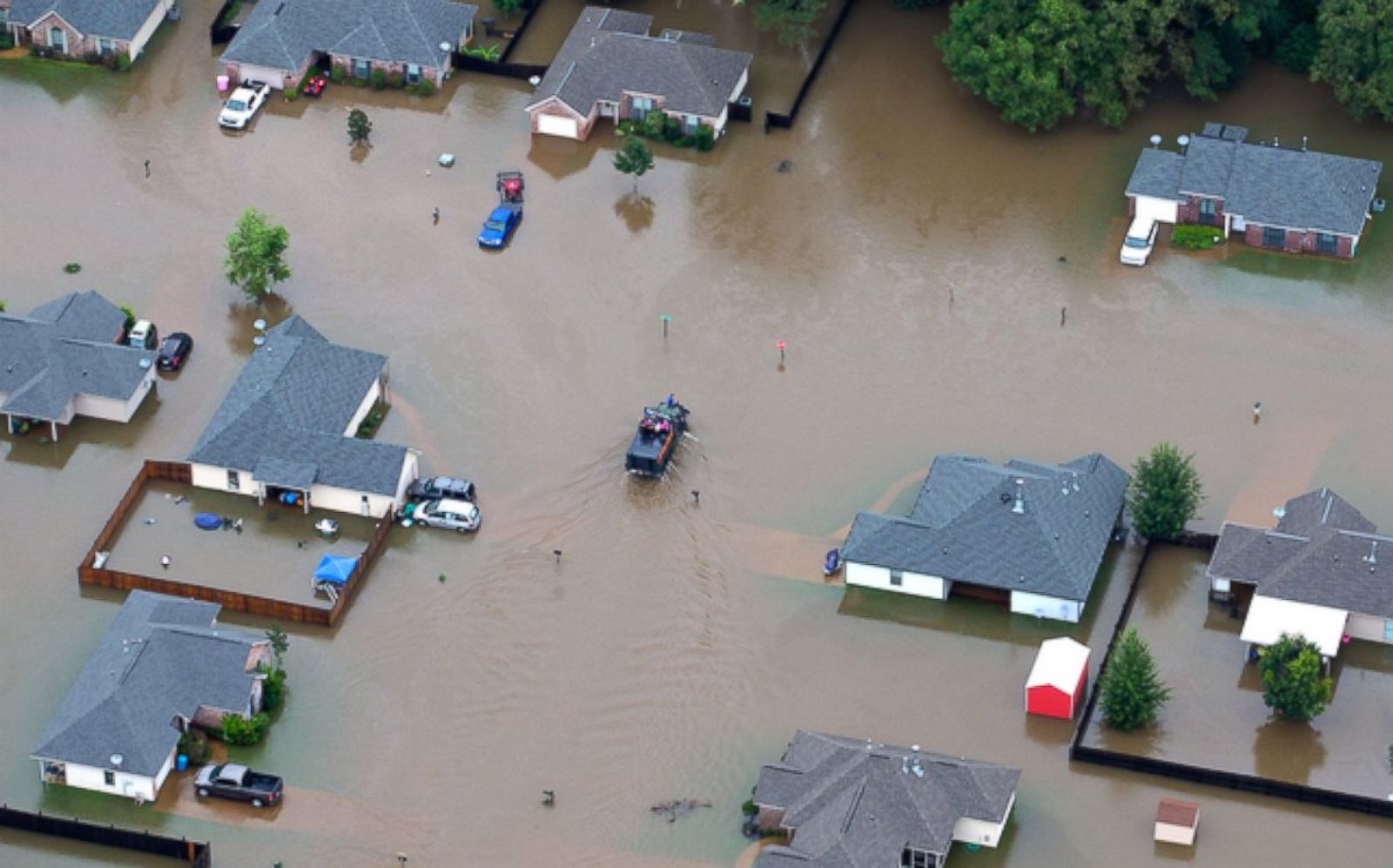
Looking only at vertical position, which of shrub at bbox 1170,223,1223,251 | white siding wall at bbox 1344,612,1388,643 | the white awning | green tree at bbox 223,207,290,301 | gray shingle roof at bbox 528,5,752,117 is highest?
gray shingle roof at bbox 528,5,752,117

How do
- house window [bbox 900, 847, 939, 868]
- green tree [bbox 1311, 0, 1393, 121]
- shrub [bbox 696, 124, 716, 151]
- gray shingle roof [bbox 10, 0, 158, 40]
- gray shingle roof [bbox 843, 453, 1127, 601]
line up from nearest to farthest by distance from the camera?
1. house window [bbox 900, 847, 939, 868]
2. gray shingle roof [bbox 843, 453, 1127, 601]
3. green tree [bbox 1311, 0, 1393, 121]
4. shrub [bbox 696, 124, 716, 151]
5. gray shingle roof [bbox 10, 0, 158, 40]

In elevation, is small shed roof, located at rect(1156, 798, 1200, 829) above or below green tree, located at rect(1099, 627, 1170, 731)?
below

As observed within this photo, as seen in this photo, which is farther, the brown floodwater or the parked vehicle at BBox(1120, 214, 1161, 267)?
the parked vehicle at BBox(1120, 214, 1161, 267)

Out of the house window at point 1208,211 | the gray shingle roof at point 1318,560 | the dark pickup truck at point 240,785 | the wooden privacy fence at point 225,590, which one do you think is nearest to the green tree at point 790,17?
the house window at point 1208,211

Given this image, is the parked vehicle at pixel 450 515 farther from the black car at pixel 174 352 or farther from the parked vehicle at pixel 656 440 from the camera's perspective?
the black car at pixel 174 352

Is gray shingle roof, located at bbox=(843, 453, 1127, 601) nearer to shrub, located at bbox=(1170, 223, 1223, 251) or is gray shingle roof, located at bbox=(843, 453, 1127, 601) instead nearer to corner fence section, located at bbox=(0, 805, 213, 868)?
shrub, located at bbox=(1170, 223, 1223, 251)

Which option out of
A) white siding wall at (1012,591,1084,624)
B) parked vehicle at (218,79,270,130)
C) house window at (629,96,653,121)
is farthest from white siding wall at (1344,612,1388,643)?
parked vehicle at (218,79,270,130)

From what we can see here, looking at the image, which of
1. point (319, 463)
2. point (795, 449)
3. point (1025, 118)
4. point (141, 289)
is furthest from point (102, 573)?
point (1025, 118)
